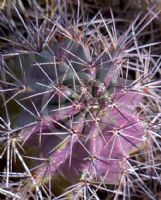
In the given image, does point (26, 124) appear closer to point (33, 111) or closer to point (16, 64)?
point (33, 111)

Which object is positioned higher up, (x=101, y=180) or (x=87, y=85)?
(x=87, y=85)

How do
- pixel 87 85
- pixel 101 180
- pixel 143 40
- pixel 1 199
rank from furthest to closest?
pixel 143 40
pixel 1 199
pixel 101 180
pixel 87 85

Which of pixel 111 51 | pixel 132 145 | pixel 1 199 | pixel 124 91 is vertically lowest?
pixel 1 199

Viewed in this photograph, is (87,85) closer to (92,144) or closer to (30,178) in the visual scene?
(92,144)

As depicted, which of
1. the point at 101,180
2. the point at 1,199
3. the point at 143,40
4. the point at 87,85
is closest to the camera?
the point at 87,85

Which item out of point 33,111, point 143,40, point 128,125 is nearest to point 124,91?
point 128,125

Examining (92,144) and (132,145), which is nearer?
(92,144)
